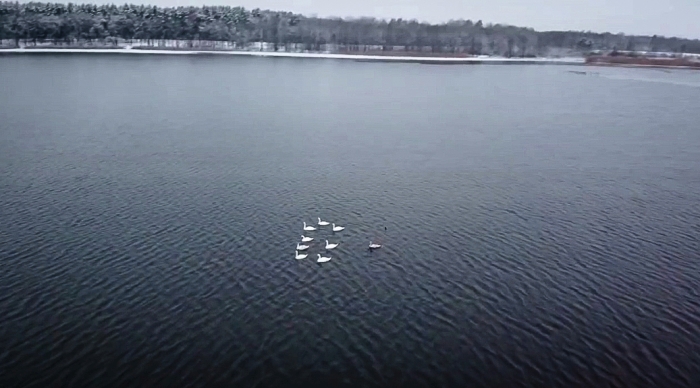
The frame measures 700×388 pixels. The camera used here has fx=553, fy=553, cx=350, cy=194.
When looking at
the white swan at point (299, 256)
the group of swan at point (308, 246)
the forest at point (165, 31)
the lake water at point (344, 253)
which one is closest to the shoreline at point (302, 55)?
the forest at point (165, 31)

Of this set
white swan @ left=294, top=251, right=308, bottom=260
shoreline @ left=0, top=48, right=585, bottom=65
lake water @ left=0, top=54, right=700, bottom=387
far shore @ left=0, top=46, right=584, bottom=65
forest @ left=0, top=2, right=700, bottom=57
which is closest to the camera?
lake water @ left=0, top=54, right=700, bottom=387

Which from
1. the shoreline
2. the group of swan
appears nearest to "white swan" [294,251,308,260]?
the group of swan

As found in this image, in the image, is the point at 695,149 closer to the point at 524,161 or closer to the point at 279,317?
the point at 524,161

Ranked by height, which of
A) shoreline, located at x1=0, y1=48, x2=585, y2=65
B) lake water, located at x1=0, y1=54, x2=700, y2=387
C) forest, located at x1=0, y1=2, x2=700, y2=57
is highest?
forest, located at x1=0, y1=2, x2=700, y2=57

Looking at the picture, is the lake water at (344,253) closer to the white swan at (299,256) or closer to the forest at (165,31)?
the white swan at (299,256)

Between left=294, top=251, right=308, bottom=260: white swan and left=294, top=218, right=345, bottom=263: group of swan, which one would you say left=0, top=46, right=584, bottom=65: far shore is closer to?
left=294, top=218, right=345, bottom=263: group of swan

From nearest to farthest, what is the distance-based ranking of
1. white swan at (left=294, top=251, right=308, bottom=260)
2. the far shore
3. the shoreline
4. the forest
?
white swan at (left=294, top=251, right=308, bottom=260)
the shoreline
the far shore
the forest

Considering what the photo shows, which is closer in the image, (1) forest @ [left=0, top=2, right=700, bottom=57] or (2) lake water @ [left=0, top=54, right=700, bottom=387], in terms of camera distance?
(2) lake water @ [left=0, top=54, right=700, bottom=387]

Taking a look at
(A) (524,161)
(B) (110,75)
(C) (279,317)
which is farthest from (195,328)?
(B) (110,75)

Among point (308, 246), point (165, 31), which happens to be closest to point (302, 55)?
point (165, 31)
